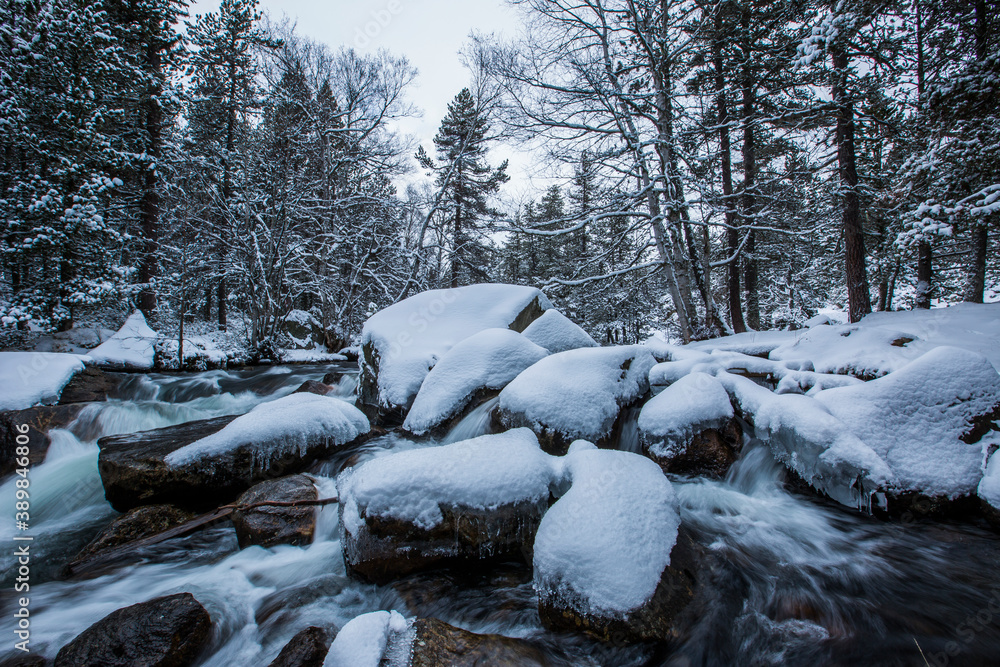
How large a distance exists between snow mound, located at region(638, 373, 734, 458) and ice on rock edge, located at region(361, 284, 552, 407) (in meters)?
3.17

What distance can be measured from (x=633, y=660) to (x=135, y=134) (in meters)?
16.2

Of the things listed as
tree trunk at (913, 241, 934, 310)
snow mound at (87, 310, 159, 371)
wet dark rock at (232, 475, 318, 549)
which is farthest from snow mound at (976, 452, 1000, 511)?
snow mound at (87, 310, 159, 371)

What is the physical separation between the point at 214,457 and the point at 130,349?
8.01 m

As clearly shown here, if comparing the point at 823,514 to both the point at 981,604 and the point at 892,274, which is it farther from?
the point at 892,274

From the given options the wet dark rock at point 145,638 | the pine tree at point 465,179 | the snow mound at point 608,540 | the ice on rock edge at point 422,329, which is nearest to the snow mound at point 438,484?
the snow mound at point 608,540

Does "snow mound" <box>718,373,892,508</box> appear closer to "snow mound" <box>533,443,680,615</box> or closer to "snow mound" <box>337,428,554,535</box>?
"snow mound" <box>533,443,680,615</box>

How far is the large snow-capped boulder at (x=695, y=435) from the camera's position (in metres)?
3.64

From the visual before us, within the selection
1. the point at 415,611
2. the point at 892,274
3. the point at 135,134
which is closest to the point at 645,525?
A: the point at 415,611

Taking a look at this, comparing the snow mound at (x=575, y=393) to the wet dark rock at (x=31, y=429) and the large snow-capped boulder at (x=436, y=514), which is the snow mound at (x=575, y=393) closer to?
the large snow-capped boulder at (x=436, y=514)

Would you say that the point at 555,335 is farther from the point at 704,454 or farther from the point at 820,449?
the point at 820,449

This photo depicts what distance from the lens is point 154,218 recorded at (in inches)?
492

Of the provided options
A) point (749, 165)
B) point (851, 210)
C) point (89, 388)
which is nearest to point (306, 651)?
point (89, 388)

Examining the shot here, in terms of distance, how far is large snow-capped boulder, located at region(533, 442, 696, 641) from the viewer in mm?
1932

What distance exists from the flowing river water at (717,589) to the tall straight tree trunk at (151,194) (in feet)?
36.4
